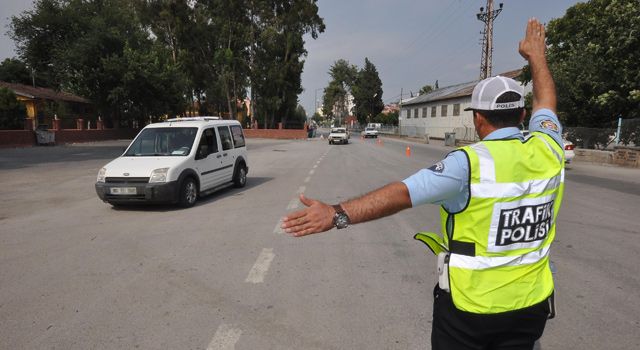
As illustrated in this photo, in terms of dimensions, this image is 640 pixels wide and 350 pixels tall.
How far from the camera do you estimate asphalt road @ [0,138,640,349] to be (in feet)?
10.3

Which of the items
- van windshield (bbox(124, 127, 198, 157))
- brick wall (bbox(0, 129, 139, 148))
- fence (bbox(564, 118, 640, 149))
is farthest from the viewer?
brick wall (bbox(0, 129, 139, 148))

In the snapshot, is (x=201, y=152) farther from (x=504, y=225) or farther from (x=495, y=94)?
Result: (x=504, y=225)

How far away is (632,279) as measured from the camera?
433 cm

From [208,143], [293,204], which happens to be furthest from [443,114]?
[293,204]

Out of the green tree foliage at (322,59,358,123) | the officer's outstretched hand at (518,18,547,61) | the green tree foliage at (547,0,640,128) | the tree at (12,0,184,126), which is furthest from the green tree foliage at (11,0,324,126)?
the green tree foliage at (322,59,358,123)

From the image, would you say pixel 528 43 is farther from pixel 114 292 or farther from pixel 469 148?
pixel 114 292

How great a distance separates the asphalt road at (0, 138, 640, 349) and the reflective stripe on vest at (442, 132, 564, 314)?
1.51 meters

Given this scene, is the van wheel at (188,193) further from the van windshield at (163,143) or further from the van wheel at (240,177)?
the van wheel at (240,177)

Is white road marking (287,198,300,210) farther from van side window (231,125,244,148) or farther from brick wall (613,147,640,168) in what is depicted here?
brick wall (613,147,640,168)

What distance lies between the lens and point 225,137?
10.2m

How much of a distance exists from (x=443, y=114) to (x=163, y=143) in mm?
46445

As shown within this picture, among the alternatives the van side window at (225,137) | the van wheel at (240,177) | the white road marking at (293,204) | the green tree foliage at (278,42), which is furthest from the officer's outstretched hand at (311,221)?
the green tree foliage at (278,42)

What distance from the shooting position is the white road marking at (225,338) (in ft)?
9.69

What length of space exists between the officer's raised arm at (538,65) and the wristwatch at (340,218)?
52.8 inches
